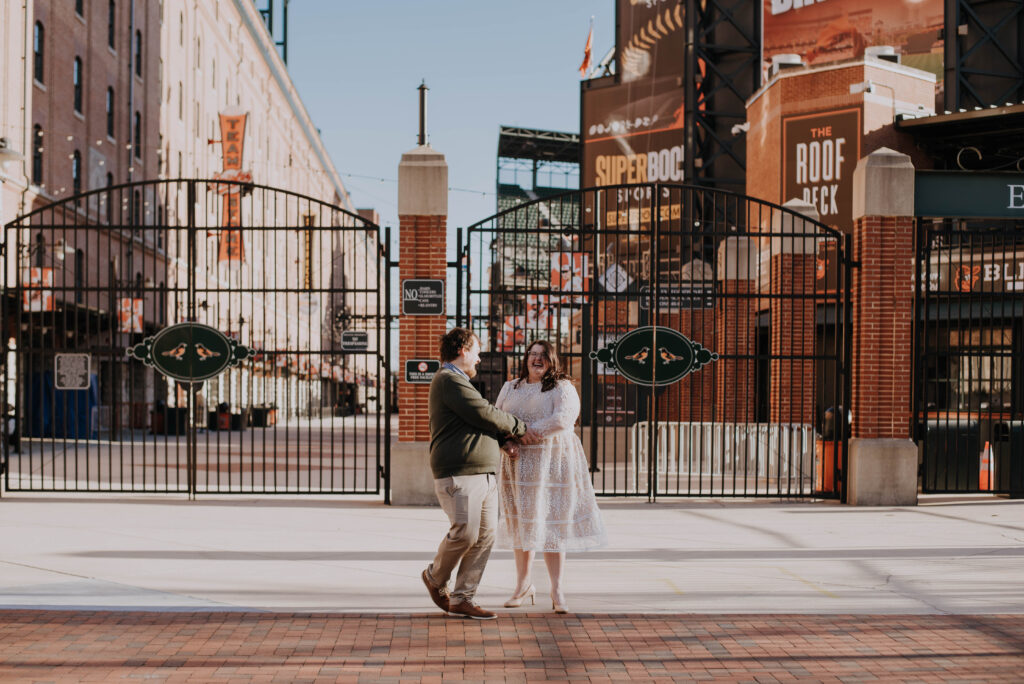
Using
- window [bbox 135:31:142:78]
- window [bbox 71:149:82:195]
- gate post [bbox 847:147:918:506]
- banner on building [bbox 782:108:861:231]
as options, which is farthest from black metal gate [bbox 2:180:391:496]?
banner on building [bbox 782:108:861:231]

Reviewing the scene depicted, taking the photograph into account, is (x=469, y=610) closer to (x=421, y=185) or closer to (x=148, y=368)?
(x=421, y=185)

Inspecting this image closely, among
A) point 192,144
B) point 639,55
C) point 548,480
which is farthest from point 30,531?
point 192,144

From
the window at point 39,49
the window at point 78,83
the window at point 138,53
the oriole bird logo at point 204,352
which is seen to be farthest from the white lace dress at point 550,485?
the window at point 138,53

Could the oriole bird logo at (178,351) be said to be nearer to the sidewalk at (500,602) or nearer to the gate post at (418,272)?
the sidewalk at (500,602)

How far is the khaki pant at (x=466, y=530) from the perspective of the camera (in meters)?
6.89

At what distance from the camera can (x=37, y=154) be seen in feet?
96.7

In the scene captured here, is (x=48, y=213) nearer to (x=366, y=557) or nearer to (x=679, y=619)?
(x=366, y=557)

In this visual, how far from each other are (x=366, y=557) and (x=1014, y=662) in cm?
523

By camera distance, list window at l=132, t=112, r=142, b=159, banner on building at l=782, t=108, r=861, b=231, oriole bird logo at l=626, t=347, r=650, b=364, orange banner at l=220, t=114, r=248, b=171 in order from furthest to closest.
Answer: window at l=132, t=112, r=142, b=159
orange banner at l=220, t=114, r=248, b=171
banner on building at l=782, t=108, r=861, b=231
oriole bird logo at l=626, t=347, r=650, b=364

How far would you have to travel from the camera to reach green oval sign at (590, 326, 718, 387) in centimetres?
1337

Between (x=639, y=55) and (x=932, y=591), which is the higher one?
(x=639, y=55)

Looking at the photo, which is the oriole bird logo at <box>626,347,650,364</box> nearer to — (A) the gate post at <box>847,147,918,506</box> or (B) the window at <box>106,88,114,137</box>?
(A) the gate post at <box>847,147,918,506</box>

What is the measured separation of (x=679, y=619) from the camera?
720cm

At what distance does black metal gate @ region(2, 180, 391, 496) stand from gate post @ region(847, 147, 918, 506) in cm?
585
